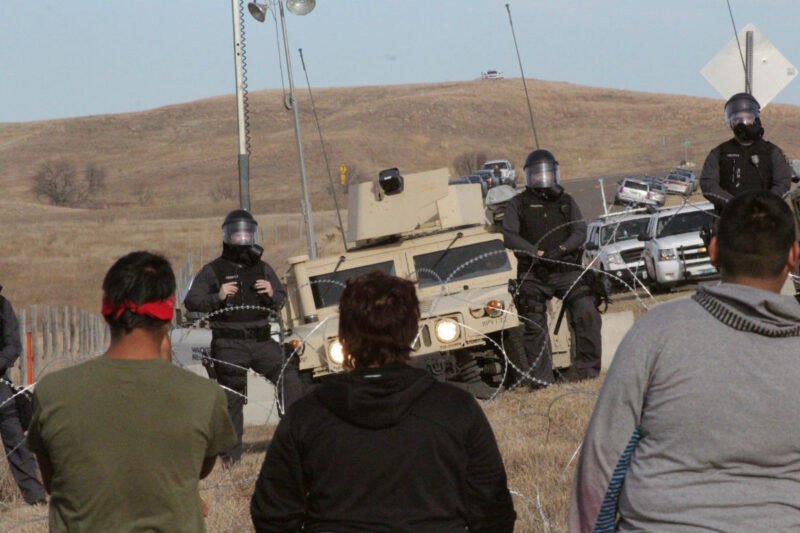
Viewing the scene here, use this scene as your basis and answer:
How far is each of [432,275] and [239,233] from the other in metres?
2.68

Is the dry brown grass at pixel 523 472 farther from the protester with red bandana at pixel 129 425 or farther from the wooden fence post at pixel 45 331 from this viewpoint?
the wooden fence post at pixel 45 331

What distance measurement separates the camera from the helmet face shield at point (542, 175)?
33.0 feet

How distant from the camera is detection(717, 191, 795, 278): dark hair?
10.3 ft

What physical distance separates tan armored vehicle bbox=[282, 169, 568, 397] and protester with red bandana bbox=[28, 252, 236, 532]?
636 centimetres

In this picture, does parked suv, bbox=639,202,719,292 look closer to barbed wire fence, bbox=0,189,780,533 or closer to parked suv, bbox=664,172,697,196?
barbed wire fence, bbox=0,189,780,533

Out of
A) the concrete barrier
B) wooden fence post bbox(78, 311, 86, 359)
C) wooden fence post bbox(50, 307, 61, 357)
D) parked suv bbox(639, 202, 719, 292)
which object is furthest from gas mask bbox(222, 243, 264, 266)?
parked suv bbox(639, 202, 719, 292)

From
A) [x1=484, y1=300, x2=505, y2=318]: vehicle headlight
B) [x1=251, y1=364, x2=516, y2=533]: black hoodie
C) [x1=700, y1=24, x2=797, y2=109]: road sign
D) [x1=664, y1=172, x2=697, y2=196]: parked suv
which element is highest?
[x1=700, y1=24, x2=797, y2=109]: road sign

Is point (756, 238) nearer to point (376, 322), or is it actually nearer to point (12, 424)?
point (376, 322)

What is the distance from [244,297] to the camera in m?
8.95

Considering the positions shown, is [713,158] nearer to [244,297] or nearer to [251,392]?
[244,297]

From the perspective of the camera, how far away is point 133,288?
342 cm

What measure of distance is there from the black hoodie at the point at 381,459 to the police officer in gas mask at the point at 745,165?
18.6 feet

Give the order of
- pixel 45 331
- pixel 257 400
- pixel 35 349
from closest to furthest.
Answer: pixel 257 400
pixel 35 349
pixel 45 331

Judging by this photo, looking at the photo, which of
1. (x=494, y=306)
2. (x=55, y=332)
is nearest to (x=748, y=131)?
(x=494, y=306)
